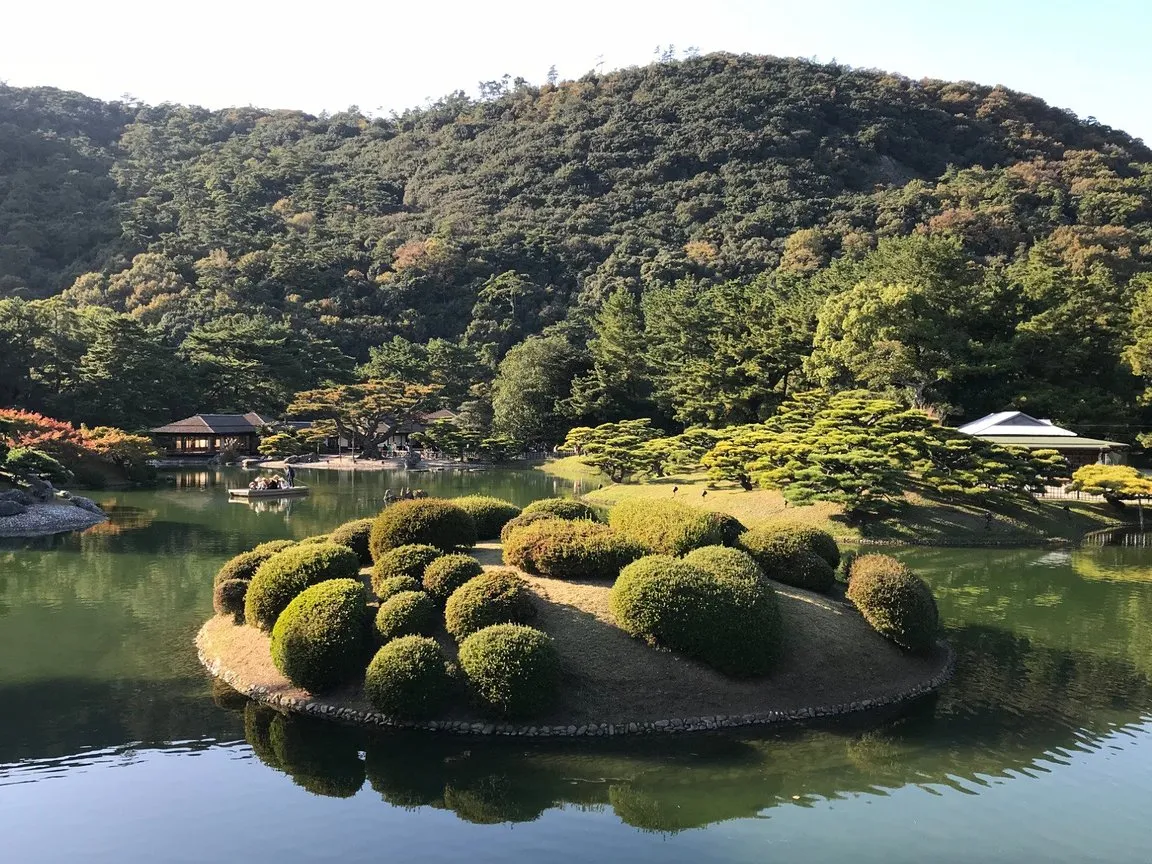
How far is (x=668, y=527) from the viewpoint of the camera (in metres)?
13.3

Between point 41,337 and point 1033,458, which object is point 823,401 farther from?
point 41,337

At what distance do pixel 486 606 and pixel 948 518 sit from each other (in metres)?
19.4

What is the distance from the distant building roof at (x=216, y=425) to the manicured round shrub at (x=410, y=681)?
153 ft

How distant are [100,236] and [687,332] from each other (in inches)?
2902

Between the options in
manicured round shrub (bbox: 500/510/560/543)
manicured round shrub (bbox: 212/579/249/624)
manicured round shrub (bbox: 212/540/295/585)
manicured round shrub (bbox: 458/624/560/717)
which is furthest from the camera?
manicured round shrub (bbox: 212/540/295/585)

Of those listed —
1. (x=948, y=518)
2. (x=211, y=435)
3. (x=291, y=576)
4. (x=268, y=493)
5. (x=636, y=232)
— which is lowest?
(x=268, y=493)

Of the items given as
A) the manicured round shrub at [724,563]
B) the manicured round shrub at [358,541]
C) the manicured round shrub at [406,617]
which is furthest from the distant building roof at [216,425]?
the manicured round shrub at [724,563]

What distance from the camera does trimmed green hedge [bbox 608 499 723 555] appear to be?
517 inches

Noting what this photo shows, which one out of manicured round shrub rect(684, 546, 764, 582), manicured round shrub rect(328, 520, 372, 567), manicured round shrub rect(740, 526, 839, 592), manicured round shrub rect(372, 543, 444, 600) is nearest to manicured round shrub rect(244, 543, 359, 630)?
manicured round shrub rect(372, 543, 444, 600)

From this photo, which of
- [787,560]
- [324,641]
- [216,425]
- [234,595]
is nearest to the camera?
[324,641]

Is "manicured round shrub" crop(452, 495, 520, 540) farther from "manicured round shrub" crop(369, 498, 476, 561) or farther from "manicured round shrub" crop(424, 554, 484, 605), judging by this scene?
"manicured round shrub" crop(424, 554, 484, 605)

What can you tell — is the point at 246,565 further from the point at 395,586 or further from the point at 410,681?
the point at 410,681

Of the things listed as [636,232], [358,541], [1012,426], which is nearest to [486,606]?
[358,541]

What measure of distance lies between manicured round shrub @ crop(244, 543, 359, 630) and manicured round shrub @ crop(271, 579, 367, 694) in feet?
3.62
